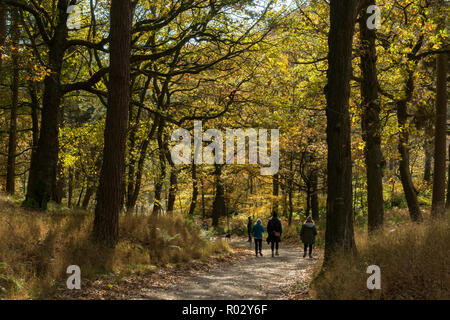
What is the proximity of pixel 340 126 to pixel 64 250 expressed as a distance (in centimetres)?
726

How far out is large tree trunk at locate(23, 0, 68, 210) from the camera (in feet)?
42.5

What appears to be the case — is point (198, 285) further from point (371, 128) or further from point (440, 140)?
point (440, 140)

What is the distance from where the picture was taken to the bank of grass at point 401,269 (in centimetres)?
567

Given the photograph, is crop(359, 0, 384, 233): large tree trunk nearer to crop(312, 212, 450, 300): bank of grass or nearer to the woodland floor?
the woodland floor

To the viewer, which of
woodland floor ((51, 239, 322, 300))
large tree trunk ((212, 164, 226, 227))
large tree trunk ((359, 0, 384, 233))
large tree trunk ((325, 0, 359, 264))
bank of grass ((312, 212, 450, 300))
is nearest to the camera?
bank of grass ((312, 212, 450, 300))

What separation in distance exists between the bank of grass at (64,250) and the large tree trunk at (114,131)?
0.66 metres

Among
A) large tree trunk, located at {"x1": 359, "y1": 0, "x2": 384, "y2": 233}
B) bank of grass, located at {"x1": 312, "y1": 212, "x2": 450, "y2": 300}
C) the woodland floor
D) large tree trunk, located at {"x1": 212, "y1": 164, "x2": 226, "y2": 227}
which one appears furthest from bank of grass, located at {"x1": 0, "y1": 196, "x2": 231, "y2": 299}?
large tree trunk, located at {"x1": 212, "y1": 164, "x2": 226, "y2": 227}

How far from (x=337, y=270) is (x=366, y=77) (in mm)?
7536

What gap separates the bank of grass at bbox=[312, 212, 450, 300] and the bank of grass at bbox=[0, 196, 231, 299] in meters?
5.13

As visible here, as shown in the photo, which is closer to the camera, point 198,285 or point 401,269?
point 401,269

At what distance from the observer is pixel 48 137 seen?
43.1 ft

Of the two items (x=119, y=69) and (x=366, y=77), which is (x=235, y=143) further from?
(x=119, y=69)

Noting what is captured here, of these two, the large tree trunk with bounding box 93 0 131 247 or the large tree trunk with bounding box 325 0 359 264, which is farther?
the large tree trunk with bounding box 93 0 131 247

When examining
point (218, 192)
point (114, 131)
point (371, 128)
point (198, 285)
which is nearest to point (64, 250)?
point (114, 131)
